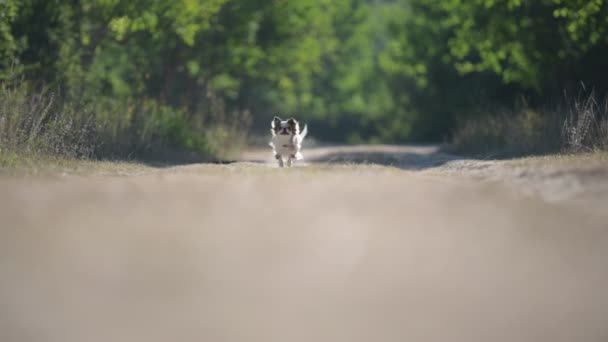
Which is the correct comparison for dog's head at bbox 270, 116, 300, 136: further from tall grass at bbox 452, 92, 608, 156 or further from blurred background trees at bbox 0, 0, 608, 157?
tall grass at bbox 452, 92, 608, 156

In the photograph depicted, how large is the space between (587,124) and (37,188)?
10.0 metres

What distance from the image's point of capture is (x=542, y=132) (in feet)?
54.6

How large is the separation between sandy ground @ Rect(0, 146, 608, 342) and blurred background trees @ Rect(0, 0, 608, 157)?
8055 mm

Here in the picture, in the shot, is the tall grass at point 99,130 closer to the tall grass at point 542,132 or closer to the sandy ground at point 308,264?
the sandy ground at point 308,264

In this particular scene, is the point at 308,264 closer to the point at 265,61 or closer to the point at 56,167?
the point at 56,167

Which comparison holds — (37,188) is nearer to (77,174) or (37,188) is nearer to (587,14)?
(77,174)

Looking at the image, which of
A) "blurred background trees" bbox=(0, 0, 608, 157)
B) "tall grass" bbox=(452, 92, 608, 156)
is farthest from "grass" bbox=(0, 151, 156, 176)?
"tall grass" bbox=(452, 92, 608, 156)

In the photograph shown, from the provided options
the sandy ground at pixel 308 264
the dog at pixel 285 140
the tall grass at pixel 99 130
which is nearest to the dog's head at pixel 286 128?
the dog at pixel 285 140

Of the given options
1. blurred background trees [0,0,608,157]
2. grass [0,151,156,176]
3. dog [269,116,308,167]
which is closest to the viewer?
grass [0,151,156,176]

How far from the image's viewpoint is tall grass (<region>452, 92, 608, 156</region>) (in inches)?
551

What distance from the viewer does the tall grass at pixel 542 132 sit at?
551 inches

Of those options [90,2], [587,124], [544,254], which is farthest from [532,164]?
[90,2]

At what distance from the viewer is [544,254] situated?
7.44 meters

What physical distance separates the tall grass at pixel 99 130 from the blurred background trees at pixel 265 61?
3.7 inches
